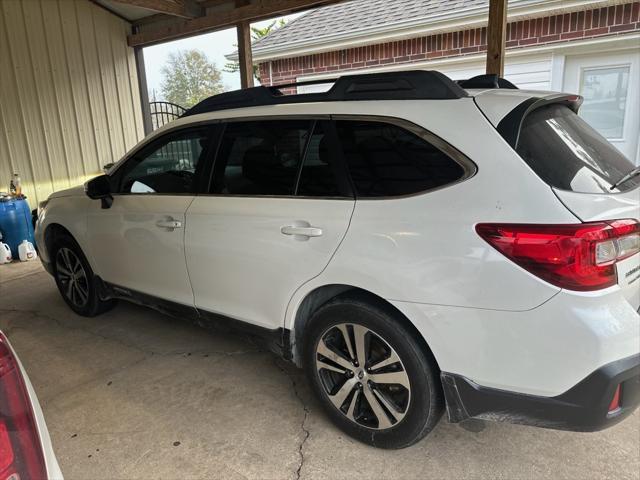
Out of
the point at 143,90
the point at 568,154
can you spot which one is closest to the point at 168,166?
the point at 568,154

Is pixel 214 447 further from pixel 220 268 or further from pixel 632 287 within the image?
pixel 632 287

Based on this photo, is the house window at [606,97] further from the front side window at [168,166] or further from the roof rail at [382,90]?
the front side window at [168,166]

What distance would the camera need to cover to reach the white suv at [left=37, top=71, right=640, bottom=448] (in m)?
1.76

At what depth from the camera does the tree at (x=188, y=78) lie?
42.5 ft

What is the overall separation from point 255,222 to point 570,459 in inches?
78.4

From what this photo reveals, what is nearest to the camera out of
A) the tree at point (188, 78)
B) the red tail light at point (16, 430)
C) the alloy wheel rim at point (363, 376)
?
the red tail light at point (16, 430)

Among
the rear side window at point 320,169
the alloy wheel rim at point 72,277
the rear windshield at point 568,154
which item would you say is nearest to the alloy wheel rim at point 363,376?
the rear side window at point 320,169

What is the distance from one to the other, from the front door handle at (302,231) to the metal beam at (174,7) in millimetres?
4778

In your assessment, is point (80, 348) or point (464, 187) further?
point (80, 348)

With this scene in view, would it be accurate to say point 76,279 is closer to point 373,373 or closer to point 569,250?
point 373,373

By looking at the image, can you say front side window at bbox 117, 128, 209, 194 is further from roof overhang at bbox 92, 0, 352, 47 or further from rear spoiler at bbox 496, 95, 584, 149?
roof overhang at bbox 92, 0, 352, 47

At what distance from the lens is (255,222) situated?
2.61 meters

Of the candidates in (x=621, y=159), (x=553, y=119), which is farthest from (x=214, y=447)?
(x=621, y=159)

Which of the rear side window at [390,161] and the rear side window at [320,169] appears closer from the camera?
the rear side window at [390,161]
